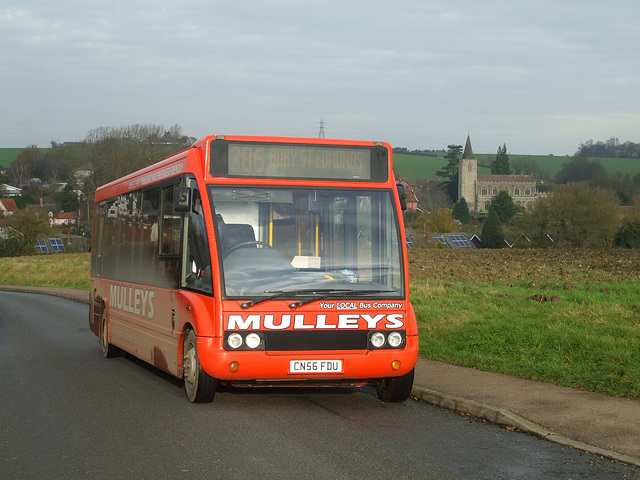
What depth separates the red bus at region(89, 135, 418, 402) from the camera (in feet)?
27.7

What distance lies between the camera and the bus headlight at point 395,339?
28.3 feet

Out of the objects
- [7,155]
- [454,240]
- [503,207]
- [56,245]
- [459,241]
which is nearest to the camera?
[56,245]

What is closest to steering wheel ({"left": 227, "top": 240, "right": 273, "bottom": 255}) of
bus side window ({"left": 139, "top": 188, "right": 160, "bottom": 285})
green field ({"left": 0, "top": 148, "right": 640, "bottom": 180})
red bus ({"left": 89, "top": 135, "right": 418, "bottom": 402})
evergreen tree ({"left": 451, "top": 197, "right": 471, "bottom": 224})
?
red bus ({"left": 89, "top": 135, "right": 418, "bottom": 402})

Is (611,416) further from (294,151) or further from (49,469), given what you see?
(49,469)

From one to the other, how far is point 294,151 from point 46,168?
128m

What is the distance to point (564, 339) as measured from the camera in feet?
38.1

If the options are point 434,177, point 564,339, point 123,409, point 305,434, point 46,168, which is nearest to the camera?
point 305,434

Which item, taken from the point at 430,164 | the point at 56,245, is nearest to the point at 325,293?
the point at 56,245

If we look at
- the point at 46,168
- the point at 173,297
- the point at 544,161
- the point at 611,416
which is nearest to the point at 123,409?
the point at 173,297

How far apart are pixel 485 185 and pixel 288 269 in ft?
606

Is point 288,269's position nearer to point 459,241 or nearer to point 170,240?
point 170,240

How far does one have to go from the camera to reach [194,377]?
8.93 meters

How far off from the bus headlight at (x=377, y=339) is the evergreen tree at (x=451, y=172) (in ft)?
548

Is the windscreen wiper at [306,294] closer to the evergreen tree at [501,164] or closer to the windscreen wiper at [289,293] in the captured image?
the windscreen wiper at [289,293]
